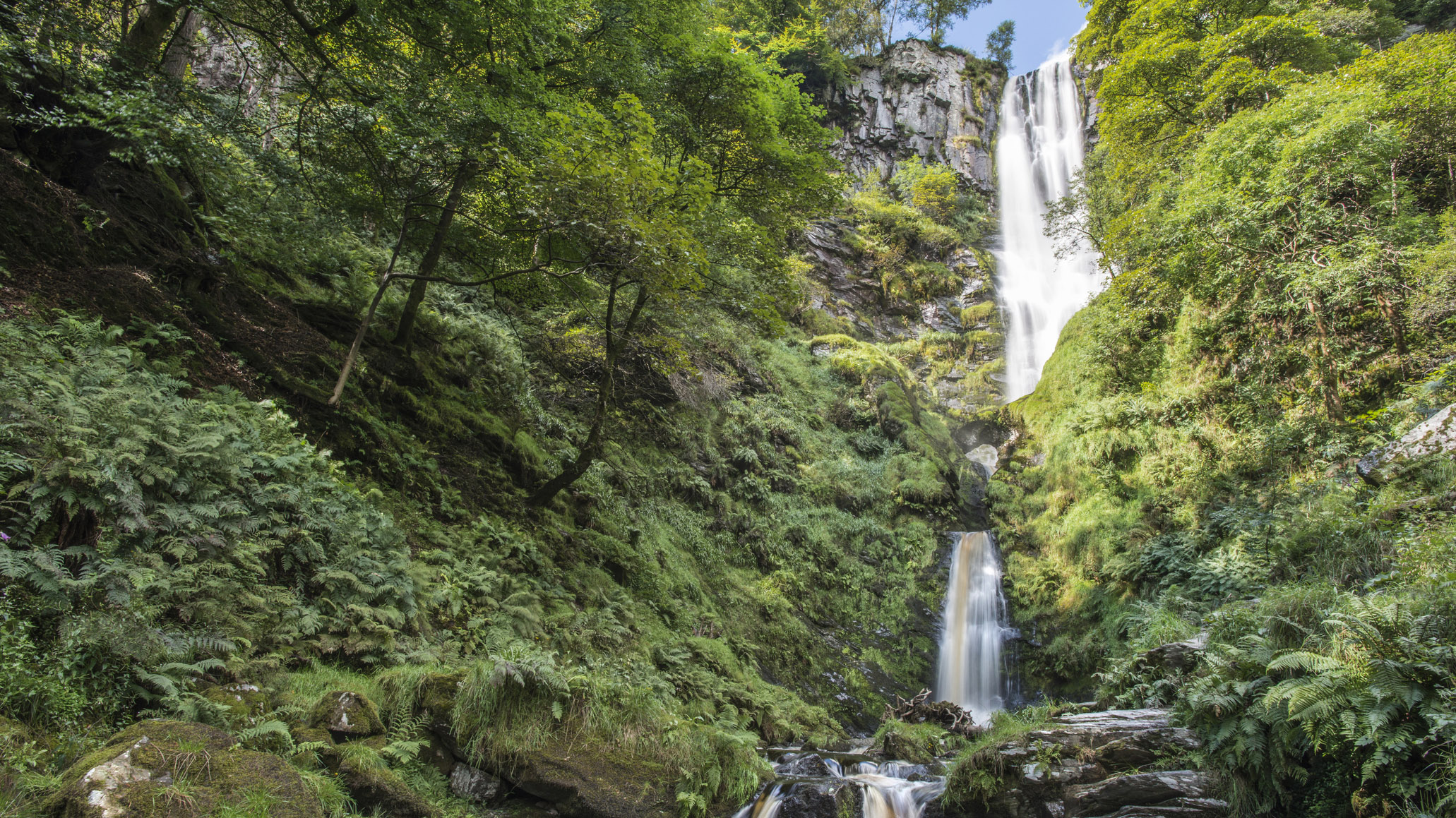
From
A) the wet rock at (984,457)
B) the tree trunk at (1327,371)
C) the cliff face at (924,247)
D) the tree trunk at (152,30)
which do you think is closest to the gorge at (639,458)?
the tree trunk at (1327,371)

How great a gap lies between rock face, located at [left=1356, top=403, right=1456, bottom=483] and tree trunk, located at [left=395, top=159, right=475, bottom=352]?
36.6 feet

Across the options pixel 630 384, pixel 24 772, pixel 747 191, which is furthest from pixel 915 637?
pixel 24 772

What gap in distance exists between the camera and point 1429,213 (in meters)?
9.84

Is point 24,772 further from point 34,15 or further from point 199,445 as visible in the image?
point 34,15

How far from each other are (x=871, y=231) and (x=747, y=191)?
1849 cm

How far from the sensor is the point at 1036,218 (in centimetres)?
3228

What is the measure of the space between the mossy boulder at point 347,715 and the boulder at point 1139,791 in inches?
217

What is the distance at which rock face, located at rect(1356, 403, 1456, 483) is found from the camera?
6820 mm

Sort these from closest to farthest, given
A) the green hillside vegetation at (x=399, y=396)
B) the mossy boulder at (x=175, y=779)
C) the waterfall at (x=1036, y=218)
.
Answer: the mossy boulder at (x=175, y=779)
the green hillside vegetation at (x=399, y=396)
the waterfall at (x=1036, y=218)

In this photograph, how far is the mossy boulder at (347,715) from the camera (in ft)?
12.3

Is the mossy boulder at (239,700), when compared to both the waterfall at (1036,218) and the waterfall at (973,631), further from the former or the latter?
the waterfall at (1036,218)

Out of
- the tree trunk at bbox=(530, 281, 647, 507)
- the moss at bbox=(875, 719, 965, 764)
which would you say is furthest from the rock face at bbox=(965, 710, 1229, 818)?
the tree trunk at bbox=(530, 281, 647, 507)

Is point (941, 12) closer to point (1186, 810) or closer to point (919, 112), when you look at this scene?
point (919, 112)

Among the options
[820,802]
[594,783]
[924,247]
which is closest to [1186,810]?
[820,802]
